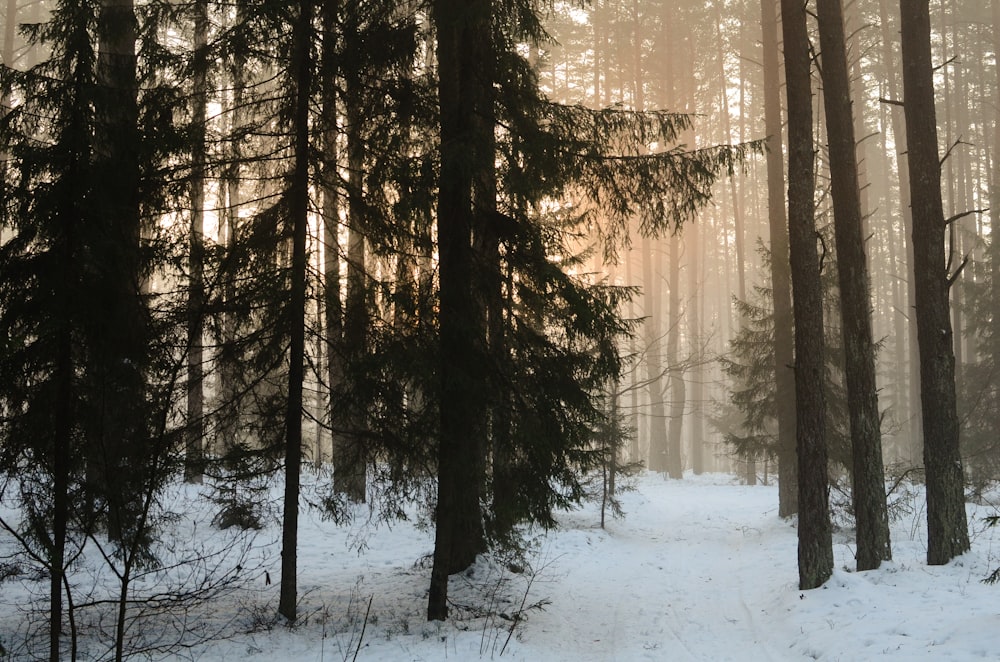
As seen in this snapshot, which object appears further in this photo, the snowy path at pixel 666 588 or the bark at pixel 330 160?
the snowy path at pixel 666 588

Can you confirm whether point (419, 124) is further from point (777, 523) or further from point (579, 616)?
point (777, 523)

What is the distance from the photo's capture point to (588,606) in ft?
32.5

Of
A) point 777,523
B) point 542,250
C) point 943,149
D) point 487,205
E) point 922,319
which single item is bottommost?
point 777,523

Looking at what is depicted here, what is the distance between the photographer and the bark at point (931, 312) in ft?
32.2

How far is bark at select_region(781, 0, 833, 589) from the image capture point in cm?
962

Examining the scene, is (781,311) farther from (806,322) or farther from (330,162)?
(330,162)

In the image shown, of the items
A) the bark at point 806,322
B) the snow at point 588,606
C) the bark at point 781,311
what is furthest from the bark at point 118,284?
the bark at point 781,311

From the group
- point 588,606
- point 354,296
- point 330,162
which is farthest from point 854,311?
point 330,162

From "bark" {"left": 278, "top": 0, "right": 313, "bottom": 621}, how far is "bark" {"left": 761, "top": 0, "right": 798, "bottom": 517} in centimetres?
1167

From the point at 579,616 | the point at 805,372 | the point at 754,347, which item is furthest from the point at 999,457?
the point at 579,616

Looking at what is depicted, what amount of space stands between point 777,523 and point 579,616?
9274 mm

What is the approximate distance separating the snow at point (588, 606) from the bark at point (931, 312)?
0.60 m

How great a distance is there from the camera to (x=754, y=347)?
18578 mm

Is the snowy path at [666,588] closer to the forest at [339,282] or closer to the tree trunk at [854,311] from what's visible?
the forest at [339,282]
